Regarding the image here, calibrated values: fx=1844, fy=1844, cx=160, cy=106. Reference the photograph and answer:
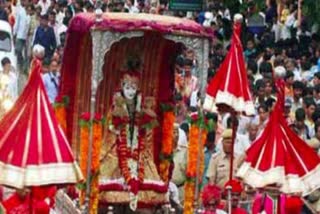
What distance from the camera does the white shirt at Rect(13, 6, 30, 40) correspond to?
3331cm

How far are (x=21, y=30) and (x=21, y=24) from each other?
0.17m

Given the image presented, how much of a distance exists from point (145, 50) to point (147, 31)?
79cm

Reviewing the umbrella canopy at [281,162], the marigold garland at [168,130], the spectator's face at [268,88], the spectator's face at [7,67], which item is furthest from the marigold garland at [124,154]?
the spectator's face at [7,67]

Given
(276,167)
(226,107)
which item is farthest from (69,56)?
(276,167)

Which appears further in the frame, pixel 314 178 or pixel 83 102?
pixel 83 102

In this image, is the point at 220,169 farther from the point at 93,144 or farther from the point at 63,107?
the point at 63,107

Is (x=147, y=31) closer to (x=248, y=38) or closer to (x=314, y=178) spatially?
(x=314, y=178)

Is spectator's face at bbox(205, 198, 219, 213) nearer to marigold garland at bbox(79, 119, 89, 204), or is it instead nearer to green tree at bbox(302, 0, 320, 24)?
marigold garland at bbox(79, 119, 89, 204)

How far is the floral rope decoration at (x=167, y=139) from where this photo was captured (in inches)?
861

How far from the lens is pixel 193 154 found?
21.0 metres

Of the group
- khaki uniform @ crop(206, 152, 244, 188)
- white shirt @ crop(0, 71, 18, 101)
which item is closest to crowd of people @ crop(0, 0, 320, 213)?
khaki uniform @ crop(206, 152, 244, 188)

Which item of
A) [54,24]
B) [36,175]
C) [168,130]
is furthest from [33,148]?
[54,24]

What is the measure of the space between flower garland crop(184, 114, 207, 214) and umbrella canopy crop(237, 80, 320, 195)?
2.29 metres

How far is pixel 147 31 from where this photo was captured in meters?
21.2
